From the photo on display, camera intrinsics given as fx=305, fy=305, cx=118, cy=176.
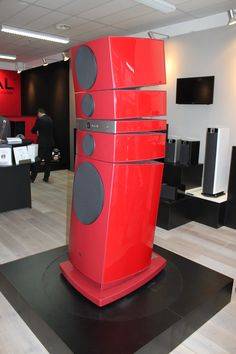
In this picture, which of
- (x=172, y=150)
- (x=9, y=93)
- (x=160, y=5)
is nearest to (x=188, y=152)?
(x=172, y=150)

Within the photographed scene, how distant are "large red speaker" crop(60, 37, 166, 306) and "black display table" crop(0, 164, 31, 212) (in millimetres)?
2198

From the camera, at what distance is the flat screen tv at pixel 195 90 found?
4.00 m

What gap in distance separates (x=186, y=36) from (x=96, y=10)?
1287 mm

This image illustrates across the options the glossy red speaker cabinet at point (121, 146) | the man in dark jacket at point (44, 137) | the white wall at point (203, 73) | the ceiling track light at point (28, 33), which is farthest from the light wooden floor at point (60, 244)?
the ceiling track light at point (28, 33)

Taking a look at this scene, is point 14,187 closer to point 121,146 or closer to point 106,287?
point 106,287

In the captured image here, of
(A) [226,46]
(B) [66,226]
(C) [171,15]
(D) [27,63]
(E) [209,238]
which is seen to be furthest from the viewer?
(D) [27,63]

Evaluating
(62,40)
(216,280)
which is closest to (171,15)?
(62,40)

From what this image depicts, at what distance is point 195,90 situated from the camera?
410cm

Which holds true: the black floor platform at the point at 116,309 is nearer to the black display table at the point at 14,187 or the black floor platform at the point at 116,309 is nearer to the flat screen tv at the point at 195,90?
the black display table at the point at 14,187

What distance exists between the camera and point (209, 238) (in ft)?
10.7

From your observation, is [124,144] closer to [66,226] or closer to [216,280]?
[216,280]

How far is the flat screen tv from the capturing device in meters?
4.00

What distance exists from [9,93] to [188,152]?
23.4 feet

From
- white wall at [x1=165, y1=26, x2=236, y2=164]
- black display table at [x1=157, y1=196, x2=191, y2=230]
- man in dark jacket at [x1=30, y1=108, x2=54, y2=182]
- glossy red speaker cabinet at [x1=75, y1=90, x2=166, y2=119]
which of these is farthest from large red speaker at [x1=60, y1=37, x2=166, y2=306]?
man in dark jacket at [x1=30, y1=108, x2=54, y2=182]
